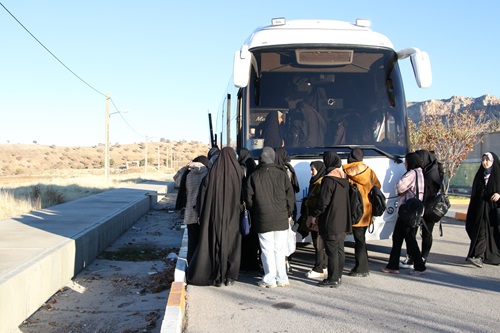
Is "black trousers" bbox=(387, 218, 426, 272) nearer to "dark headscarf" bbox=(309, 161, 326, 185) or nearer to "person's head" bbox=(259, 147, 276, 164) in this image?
"dark headscarf" bbox=(309, 161, 326, 185)

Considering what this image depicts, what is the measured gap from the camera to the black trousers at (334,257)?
7797mm

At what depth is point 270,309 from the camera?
6797 millimetres

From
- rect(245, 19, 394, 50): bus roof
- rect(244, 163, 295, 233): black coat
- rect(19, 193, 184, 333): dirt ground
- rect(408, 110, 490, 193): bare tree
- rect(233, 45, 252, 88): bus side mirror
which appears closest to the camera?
rect(19, 193, 184, 333): dirt ground

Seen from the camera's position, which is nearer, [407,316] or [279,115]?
[407,316]

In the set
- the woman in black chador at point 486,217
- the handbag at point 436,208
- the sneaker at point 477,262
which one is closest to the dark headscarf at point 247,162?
the handbag at point 436,208

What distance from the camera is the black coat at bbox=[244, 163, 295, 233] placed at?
772 centimetres

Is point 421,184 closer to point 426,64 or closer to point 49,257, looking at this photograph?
point 426,64

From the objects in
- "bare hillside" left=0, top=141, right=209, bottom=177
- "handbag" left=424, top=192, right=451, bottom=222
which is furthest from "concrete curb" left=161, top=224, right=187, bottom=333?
"bare hillside" left=0, top=141, right=209, bottom=177

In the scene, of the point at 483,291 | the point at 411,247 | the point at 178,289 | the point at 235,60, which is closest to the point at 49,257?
the point at 178,289

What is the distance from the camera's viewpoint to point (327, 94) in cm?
957

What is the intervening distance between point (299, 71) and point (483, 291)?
4.28 meters

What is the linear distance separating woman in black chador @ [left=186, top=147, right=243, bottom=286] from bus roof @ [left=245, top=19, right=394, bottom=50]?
99.1 inches

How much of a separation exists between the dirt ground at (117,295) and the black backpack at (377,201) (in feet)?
10.3

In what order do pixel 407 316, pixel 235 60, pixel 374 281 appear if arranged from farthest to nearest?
pixel 235 60 → pixel 374 281 → pixel 407 316
